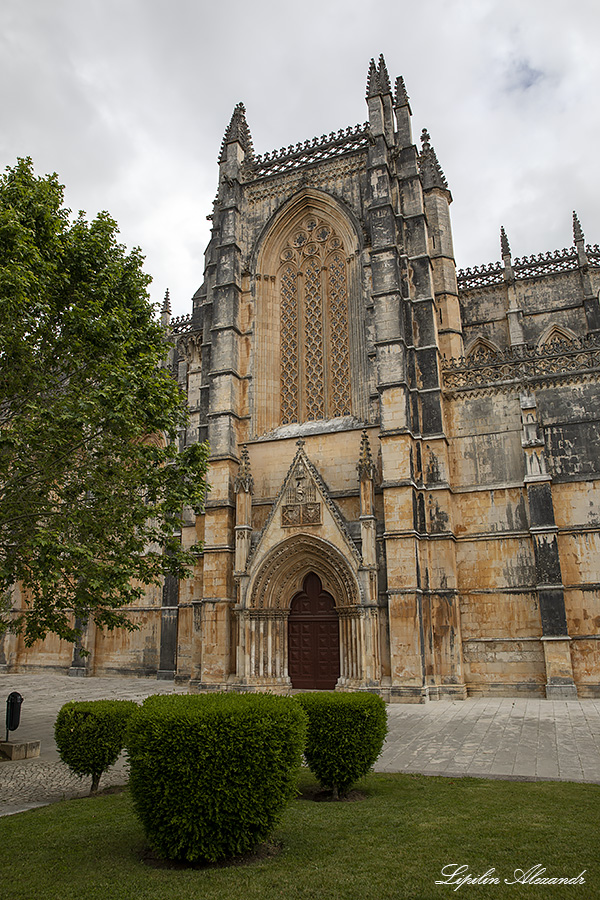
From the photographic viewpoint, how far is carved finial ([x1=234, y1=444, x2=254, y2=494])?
21.6 m

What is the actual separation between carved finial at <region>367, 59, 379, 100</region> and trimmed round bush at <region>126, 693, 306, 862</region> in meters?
25.0

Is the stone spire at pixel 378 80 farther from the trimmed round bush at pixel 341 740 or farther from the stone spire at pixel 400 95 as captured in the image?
the trimmed round bush at pixel 341 740

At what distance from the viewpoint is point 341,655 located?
770 inches

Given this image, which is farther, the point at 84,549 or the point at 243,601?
the point at 243,601

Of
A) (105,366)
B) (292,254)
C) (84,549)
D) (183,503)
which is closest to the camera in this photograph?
(84,549)

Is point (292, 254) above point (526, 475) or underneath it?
above

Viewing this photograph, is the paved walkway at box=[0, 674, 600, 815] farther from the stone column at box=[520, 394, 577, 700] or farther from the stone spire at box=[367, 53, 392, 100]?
the stone spire at box=[367, 53, 392, 100]

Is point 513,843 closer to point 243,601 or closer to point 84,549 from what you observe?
point 84,549

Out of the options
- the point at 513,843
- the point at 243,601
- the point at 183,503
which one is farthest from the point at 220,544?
the point at 513,843

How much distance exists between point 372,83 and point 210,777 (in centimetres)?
2614

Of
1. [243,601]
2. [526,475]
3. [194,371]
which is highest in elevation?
[194,371]

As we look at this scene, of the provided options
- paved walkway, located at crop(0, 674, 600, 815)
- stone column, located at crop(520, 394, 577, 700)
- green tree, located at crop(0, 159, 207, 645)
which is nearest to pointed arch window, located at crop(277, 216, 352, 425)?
stone column, located at crop(520, 394, 577, 700)

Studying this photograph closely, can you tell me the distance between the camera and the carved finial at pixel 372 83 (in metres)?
Result: 24.3

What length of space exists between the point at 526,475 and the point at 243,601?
33.5 ft
